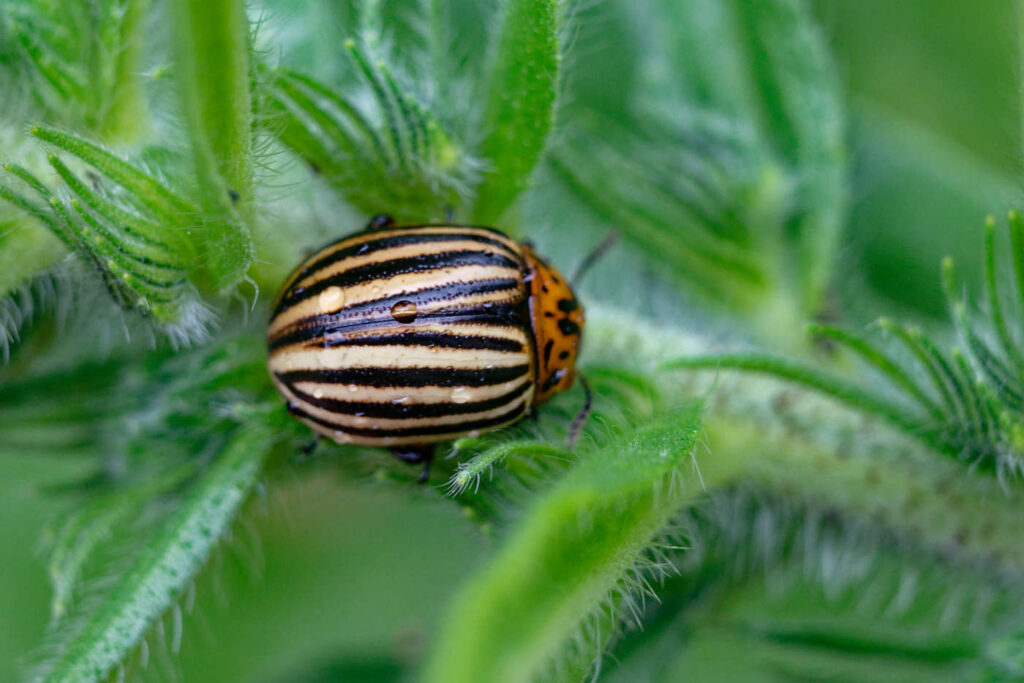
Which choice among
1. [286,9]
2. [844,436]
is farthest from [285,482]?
[844,436]

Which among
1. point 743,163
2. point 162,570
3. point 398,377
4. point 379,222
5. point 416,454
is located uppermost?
point 743,163

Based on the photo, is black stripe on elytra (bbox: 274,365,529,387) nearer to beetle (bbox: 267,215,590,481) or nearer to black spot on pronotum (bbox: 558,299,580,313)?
beetle (bbox: 267,215,590,481)

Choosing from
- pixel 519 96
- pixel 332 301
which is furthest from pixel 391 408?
pixel 519 96

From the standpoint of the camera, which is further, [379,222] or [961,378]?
[379,222]

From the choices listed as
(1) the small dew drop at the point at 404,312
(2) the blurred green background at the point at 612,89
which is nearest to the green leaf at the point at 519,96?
(1) the small dew drop at the point at 404,312

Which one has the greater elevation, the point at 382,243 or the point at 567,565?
the point at 382,243

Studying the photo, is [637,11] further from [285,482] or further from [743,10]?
[285,482]

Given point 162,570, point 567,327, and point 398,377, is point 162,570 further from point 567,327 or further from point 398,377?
point 567,327
